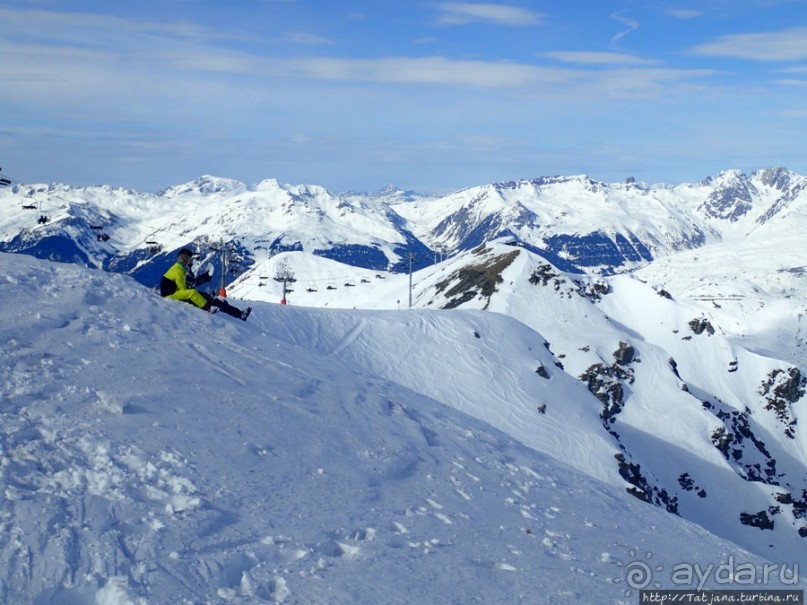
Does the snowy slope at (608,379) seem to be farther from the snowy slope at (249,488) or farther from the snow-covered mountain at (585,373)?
the snowy slope at (249,488)

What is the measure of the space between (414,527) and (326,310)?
45246 mm

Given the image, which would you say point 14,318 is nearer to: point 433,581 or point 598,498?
point 433,581

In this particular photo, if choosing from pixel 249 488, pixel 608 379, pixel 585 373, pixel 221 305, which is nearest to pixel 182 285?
pixel 221 305

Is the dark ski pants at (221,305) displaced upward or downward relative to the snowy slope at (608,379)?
upward

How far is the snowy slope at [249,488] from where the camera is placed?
31.5ft

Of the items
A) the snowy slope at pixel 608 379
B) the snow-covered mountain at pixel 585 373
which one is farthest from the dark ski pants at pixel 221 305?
the snowy slope at pixel 608 379

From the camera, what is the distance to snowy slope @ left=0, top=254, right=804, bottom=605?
9594 millimetres

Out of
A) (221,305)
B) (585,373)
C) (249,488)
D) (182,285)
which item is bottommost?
(585,373)

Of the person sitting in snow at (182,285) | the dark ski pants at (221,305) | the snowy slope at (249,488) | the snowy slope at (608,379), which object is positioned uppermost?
A: the person sitting in snow at (182,285)

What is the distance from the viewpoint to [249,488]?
1203 centimetres

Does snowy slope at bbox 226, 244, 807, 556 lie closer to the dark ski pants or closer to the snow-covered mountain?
the snow-covered mountain

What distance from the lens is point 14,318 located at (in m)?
16.2

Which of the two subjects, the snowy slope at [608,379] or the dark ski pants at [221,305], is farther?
the snowy slope at [608,379]

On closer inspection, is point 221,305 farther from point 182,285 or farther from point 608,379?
point 608,379
